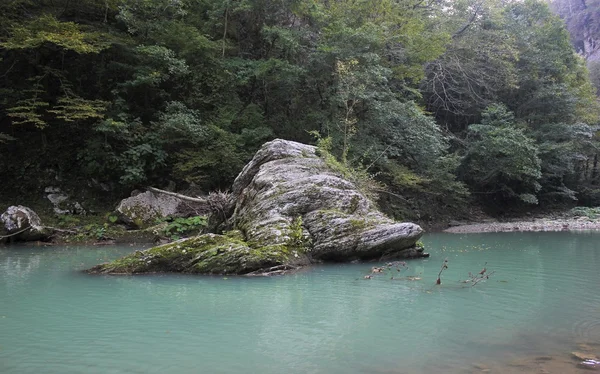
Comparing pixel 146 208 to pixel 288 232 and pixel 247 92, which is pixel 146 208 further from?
pixel 247 92

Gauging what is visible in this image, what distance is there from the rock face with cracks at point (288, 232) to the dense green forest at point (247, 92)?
4054 millimetres

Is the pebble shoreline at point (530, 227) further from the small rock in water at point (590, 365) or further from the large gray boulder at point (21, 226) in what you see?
the large gray boulder at point (21, 226)

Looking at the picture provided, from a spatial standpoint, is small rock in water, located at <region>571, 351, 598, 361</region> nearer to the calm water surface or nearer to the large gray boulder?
the calm water surface

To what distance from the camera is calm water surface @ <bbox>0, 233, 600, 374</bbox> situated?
414 cm

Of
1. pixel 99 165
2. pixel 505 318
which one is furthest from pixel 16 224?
pixel 505 318

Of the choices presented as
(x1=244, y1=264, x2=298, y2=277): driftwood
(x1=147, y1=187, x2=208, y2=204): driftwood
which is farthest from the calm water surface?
(x1=147, y1=187, x2=208, y2=204): driftwood

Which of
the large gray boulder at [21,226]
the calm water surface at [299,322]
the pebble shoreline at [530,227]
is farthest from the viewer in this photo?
the pebble shoreline at [530,227]

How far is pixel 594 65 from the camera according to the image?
38.9m

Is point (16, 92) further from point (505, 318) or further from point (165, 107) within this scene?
point (505, 318)

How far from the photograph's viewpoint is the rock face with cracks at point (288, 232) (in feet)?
29.7

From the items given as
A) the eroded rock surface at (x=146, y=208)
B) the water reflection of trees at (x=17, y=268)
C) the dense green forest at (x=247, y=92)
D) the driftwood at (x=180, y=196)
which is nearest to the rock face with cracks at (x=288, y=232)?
the water reflection of trees at (x=17, y=268)

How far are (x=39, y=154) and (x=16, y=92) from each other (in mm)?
2409

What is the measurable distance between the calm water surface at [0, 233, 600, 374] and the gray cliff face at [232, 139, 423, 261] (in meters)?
1.02

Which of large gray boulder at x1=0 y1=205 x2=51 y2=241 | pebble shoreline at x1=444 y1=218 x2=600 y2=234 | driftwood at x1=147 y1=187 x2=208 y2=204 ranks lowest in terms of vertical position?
pebble shoreline at x1=444 y1=218 x2=600 y2=234
